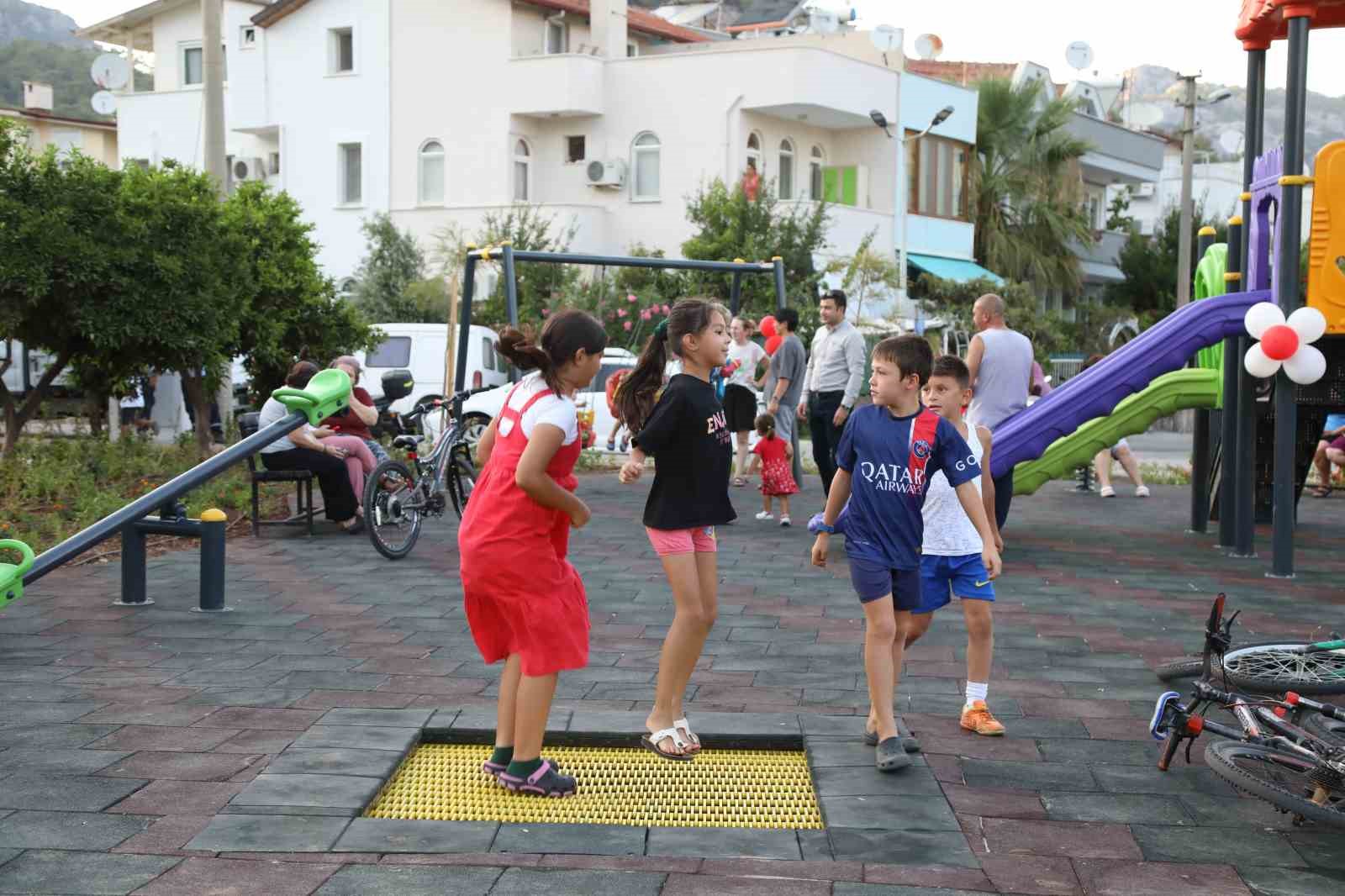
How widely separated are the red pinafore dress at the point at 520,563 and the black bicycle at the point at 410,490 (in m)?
4.84

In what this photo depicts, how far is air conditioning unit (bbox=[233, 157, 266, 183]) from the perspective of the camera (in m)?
37.6

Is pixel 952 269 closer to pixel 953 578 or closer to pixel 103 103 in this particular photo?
pixel 103 103

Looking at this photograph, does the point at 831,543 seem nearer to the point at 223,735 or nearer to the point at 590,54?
the point at 223,735

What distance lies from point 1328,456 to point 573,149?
2308 cm

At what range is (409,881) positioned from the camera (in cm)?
397

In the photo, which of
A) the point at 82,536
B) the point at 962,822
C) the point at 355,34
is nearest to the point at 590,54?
the point at 355,34

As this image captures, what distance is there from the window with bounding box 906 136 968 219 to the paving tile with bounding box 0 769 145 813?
34985 millimetres

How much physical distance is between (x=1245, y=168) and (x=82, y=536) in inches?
366

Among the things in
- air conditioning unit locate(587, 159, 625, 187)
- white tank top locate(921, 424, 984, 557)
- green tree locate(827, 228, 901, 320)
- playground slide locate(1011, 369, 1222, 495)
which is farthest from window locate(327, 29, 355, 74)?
white tank top locate(921, 424, 984, 557)

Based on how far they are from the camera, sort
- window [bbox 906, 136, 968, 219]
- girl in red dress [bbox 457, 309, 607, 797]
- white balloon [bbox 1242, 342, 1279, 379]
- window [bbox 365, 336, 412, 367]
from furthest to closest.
→ window [bbox 906, 136, 968, 219] < window [bbox 365, 336, 412, 367] < white balloon [bbox 1242, 342, 1279, 379] < girl in red dress [bbox 457, 309, 607, 797]

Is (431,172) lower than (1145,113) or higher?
lower

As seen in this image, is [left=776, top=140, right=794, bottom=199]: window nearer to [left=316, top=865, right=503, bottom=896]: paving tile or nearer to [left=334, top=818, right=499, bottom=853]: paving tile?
[left=334, top=818, right=499, bottom=853]: paving tile

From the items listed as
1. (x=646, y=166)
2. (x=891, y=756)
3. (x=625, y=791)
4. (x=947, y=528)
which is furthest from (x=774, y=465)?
(x=646, y=166)

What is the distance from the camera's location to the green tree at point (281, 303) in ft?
50.9
